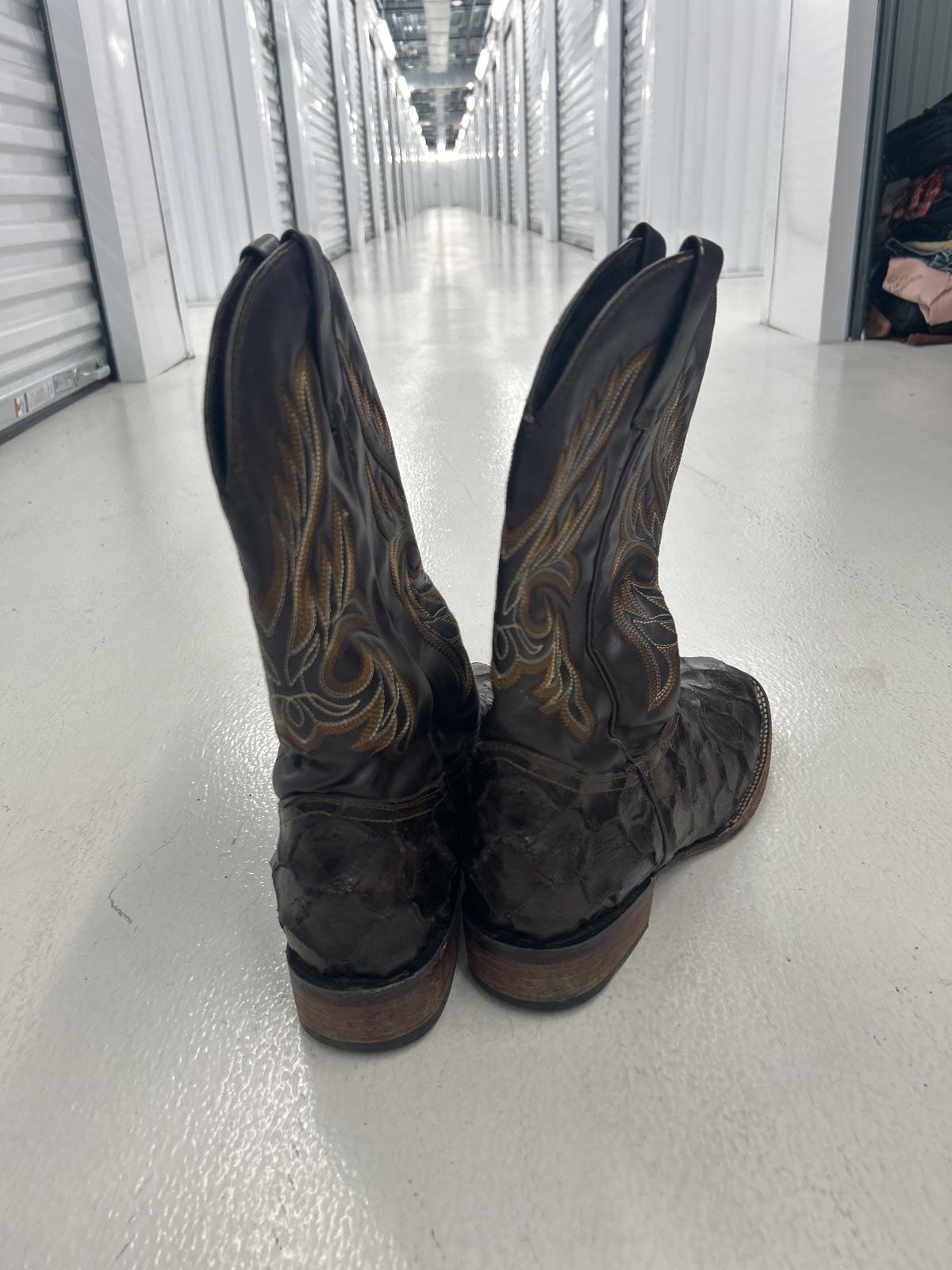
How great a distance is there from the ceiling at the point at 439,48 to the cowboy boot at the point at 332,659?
15301mm

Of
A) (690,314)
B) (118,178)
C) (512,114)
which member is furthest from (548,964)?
(512,114)

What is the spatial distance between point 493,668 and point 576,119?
8369 millimetres

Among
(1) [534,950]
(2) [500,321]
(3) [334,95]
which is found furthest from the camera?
(3) [334,95]

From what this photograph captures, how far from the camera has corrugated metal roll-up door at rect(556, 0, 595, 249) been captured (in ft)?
22.8

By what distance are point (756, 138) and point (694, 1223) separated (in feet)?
18.9

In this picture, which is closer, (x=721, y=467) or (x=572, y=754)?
(x=572, y=754)

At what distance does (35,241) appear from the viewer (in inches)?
93.6

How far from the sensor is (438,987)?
58 cm

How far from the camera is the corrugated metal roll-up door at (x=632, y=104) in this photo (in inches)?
217

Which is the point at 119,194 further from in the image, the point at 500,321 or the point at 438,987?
the point at 438,987

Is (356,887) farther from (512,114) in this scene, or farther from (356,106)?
(512,114)

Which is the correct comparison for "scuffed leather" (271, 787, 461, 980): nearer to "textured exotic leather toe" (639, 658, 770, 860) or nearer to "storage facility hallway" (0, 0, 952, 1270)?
"storage facility hallway" (0, 0, 952, 1270)

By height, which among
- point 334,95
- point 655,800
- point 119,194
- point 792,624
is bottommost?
point 792,624

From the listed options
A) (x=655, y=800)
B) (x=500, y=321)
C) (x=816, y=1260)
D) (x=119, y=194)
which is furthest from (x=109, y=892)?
(x=500, y=321)
